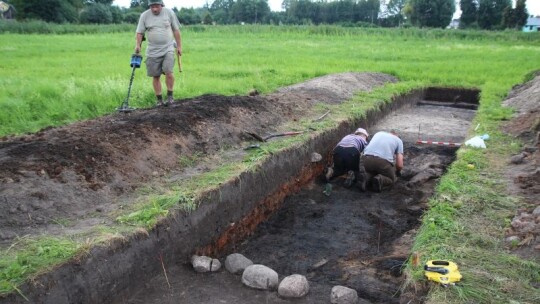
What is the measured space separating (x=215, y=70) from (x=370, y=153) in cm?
716

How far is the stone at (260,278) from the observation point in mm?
3863

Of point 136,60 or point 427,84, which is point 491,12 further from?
point 136,60

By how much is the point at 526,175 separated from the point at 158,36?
17.4 ft

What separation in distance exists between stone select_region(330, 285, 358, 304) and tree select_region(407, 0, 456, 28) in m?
58.0

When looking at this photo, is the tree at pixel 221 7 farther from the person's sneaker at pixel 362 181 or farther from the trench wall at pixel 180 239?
the trench wall at pixel 180 239

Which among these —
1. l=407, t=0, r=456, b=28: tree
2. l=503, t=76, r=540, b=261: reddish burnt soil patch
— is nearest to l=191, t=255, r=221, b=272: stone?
l=503, t=76, r=540, b=261: reddish burnt soil patch

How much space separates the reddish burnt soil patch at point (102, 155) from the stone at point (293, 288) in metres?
1.54

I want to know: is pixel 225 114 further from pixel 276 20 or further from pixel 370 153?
pixel 276 20

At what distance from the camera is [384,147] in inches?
264

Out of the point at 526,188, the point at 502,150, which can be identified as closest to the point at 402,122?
the point at 502,150

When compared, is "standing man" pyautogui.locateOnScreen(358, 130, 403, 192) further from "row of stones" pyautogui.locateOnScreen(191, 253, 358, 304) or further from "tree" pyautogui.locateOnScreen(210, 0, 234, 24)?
"tree" pyautogui.locateOnScreen(210, 0, 234, 24)

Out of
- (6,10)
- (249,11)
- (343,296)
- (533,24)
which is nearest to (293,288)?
(343,296)

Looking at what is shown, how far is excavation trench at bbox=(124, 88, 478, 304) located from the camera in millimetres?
3822

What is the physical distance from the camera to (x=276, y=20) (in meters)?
72.0
